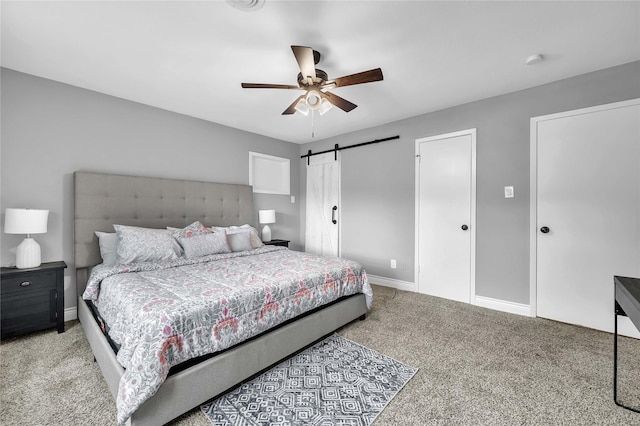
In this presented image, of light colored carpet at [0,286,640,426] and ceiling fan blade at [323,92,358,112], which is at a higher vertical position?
ceiling fan blade at [323,92,358,112]

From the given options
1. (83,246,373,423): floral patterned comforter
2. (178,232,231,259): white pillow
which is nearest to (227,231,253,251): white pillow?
(178,232,231,259): white pillow

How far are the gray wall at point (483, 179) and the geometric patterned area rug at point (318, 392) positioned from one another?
6.33ft

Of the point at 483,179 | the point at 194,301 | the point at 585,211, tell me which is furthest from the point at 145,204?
the point at 585,211

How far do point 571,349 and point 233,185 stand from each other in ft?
13.8

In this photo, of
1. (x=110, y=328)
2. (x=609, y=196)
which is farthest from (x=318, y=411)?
(x=609, y=196)

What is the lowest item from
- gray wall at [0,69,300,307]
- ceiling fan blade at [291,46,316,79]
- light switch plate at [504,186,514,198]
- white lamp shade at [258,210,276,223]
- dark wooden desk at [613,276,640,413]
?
dark wooden desk at [613,276,640,413]

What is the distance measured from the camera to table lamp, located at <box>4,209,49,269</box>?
227cm

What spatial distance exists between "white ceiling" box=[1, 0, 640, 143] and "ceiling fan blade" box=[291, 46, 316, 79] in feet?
0.75

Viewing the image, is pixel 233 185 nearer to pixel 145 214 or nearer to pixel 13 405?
pixel 145 214

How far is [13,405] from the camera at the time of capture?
1579 mm

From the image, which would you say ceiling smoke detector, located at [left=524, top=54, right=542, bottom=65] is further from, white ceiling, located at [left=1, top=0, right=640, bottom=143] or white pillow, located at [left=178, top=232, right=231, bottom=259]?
white pillow, located at [left=178, top=232, right=231, bottom=259]

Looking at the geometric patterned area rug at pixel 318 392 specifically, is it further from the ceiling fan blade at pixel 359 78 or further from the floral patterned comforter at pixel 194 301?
the ceiling fan blade at pixel 359 78

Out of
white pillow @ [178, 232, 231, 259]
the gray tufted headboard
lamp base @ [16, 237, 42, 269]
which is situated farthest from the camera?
white pillow @ [178, 232, 231, 259]

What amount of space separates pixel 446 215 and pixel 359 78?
2.24 m
